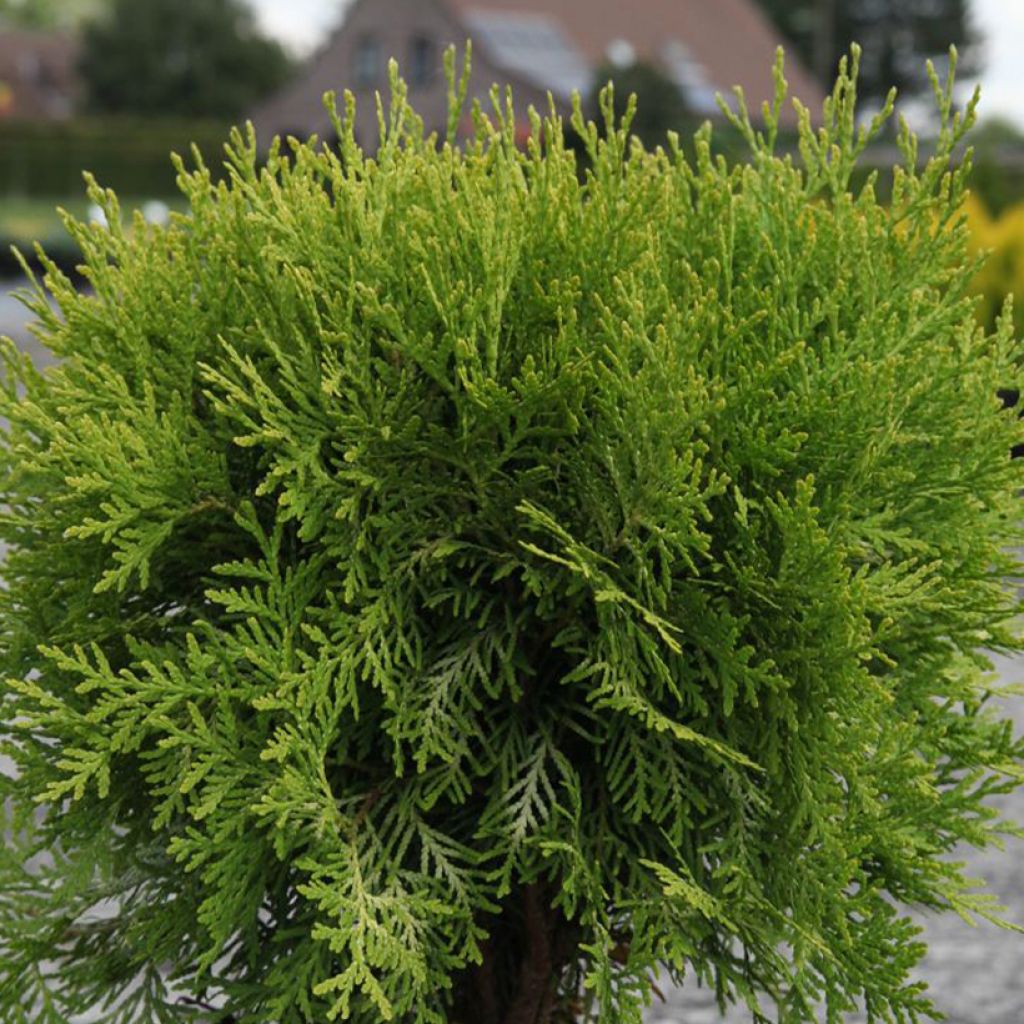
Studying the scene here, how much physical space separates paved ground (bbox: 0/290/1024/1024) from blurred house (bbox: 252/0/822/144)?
44.3 metres

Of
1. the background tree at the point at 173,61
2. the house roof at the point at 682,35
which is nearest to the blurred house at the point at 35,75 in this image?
the background tree at the point at 173,61

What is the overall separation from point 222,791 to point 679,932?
1009 mm

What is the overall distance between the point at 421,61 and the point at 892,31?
36506 mm

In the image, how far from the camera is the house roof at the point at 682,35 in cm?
5634

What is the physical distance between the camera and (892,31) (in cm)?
8256

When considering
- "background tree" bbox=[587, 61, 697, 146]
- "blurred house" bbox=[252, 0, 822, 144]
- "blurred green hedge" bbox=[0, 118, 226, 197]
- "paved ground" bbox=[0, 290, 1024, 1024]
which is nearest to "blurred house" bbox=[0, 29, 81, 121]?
"blurred green hedge" bbox=[0, 118, 226, 197]

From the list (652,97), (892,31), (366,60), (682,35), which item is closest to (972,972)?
(652,97)

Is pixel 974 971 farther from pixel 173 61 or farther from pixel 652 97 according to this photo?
pixel 173 61

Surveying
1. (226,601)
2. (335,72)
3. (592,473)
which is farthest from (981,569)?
(335,72)

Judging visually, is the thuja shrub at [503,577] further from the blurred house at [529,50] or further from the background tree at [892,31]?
the background tree at [892,31]

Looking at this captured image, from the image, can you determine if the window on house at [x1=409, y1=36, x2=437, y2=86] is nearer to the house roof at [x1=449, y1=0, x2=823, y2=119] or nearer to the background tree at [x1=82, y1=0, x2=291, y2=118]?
the house roof at [x1=449, y1=0, x2=823, y2=119]

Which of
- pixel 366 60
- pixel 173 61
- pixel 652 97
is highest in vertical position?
pixel 173 61

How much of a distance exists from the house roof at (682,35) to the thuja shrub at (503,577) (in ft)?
171

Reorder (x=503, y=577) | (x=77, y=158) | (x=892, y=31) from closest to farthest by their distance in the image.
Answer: (x=503, y=577) < (x=77, y=158) < (x=892, y=31)
